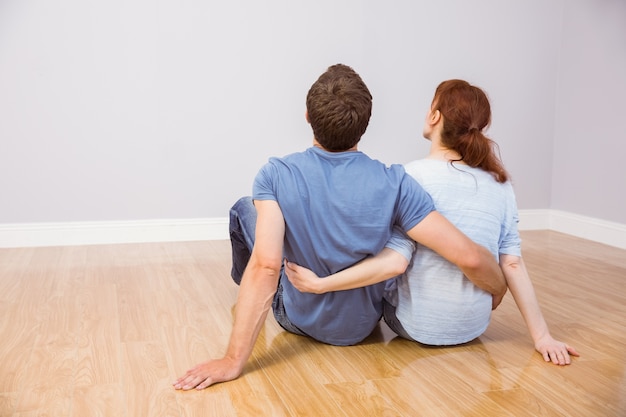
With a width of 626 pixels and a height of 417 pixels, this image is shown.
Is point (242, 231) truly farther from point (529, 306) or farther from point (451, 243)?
point (529, 306)

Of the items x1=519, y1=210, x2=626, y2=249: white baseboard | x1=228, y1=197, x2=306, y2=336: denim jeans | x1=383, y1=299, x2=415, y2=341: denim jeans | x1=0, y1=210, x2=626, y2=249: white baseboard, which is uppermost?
x1=228, y1=197, x2=306, y2=336: denim jeans

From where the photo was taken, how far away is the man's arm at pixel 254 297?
5.92ft

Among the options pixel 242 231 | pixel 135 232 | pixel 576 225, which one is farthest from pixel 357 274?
pixel 576 225

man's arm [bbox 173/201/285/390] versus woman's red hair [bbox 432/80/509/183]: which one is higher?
woman's red hair [bbox 432/80/509/183]

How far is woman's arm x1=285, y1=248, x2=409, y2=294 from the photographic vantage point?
6.23 ft

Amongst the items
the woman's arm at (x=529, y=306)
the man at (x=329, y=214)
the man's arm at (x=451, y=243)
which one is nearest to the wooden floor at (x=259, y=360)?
the woman's arm at (x=529, y=306)

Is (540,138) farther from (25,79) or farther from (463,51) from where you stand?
(25,79)

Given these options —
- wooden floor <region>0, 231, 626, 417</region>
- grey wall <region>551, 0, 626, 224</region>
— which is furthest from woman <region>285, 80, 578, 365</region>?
grey wall <region>551, 0, 626, 224</region>

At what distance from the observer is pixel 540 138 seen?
A: 4.53 metres

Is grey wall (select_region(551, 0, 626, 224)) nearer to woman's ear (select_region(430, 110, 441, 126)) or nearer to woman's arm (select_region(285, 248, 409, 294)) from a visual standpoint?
woman's ear (select_region(430, 110, 441, 126))

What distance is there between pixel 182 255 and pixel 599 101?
2584 millimetres

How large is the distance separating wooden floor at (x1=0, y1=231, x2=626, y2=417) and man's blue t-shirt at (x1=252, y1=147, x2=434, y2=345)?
339 mm

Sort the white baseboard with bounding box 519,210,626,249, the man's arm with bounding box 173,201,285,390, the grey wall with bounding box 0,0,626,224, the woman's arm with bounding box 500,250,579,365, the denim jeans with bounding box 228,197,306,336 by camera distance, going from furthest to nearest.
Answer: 1. the white baseboard with bounding box 519,210,626,249
2. the grey wall with bounding box 0,0,626,224
3. the denim jeans with bounding box 228,197,306,336
4. the woman's arm with bounding box 500,250,579,365
5. the man's arm with bounding box 173,201,285,390

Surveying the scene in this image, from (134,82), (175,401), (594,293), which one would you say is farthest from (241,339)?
(134,82)
